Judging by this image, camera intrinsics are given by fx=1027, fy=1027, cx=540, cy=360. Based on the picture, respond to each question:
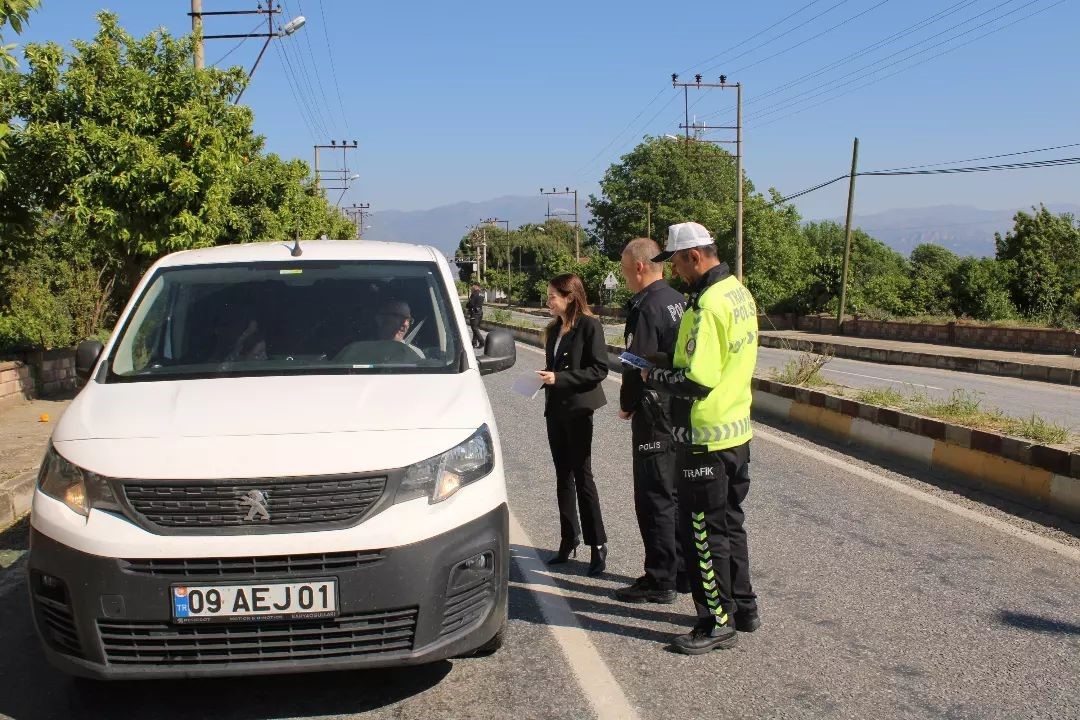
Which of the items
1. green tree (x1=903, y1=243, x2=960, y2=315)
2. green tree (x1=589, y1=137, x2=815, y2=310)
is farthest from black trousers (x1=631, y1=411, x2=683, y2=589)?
green tree (x1=589, y1=137, x2=815, y2=310)

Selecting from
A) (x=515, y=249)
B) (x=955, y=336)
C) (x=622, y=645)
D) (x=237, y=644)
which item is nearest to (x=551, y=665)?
(x=622, y=645)

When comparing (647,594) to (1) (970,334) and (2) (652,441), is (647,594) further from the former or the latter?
(1) (970,334)

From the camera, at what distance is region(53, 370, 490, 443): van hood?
3928mm

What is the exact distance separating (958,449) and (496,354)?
194 inches

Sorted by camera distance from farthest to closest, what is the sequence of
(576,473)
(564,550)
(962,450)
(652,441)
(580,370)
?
(962,450)
(564,550)
(576,473)
(580,370)
(652,441)

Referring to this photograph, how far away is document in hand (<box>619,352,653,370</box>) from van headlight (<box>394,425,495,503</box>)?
1.01m

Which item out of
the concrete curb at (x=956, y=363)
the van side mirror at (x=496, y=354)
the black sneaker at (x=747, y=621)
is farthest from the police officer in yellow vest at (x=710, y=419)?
the concrete curb at (x=956, y=363)

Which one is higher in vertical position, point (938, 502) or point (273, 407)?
point (273, 407)

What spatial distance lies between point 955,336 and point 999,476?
28492 millimetres

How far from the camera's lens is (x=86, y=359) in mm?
4973

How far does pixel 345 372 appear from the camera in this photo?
4711mm

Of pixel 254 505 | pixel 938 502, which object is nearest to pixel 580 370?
pixel 254 505

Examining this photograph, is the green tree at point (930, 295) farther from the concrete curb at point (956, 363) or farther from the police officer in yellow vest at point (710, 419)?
the police officer in yellow vest at point (710, 419)

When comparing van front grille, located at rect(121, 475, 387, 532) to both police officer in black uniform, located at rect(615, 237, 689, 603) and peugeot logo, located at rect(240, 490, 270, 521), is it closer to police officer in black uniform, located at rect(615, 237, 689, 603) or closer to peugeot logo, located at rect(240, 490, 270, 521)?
peugeot logo, located at rect(240, 490, 270, 521)
